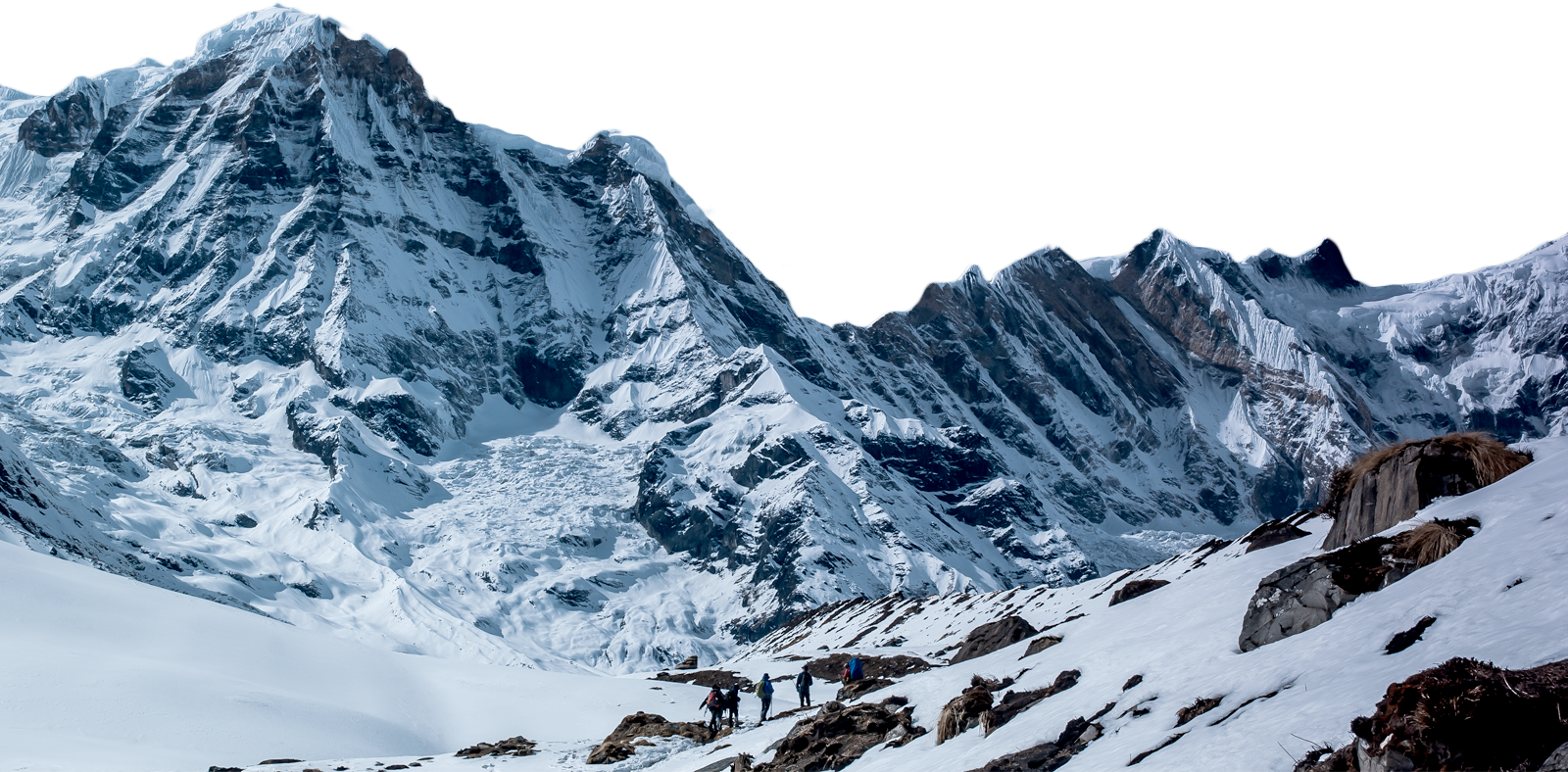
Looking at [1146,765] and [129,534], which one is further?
[129,534]

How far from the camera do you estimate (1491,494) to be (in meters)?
21.0

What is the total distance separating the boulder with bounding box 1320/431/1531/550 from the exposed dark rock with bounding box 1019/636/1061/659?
802cm

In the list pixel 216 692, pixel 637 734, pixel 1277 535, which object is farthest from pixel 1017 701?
pixel 216 692

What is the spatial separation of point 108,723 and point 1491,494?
35.3 meters

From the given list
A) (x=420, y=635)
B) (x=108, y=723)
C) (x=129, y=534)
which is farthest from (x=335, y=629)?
(x=108, y=723)

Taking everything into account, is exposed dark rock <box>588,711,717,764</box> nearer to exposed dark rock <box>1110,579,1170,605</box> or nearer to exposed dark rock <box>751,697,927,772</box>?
exposed dark rock <box>751,697,927,772</box>

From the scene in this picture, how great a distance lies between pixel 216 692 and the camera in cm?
4094

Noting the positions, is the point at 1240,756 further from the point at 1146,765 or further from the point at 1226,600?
the point at 1226,600

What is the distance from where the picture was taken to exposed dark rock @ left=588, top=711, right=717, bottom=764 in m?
32.7

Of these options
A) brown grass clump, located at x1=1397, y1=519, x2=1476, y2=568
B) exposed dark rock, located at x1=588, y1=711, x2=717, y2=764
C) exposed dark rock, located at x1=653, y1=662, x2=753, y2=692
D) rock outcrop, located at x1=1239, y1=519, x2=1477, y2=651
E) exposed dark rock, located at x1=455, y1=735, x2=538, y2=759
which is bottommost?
exposed dark rock, located at x1=653, y1=662, x2=753, y2=692

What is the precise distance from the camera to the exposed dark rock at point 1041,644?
1250 inches

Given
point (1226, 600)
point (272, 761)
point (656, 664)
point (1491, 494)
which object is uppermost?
point (1491, 494)

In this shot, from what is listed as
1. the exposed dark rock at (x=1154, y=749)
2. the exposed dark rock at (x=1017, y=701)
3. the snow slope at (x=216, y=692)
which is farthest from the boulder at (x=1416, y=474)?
the snow slope at (x=216, y=692)

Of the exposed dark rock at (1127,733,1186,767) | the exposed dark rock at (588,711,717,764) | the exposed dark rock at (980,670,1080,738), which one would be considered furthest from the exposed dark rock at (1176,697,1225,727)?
the exposed dark rock at (588,711,717,764)
